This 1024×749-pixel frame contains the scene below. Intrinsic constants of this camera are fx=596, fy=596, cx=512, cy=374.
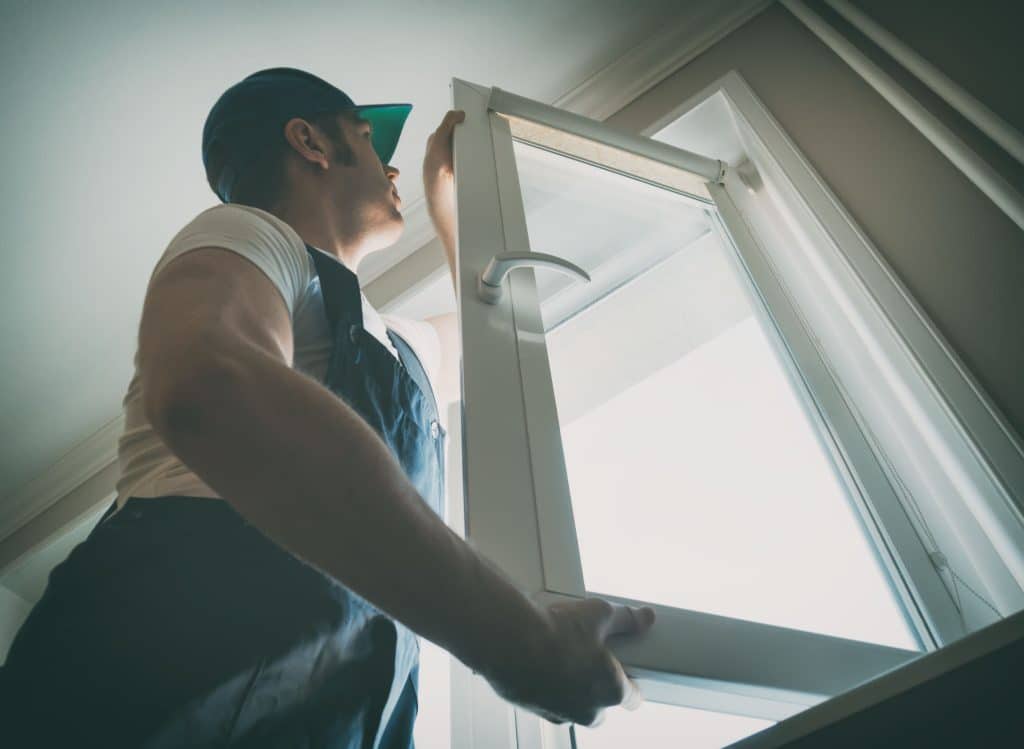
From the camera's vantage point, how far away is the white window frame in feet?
1.90

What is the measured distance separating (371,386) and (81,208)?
150 centimetres

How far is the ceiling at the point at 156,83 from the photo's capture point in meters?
1.46

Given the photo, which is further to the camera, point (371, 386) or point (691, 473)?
point (691, 473)

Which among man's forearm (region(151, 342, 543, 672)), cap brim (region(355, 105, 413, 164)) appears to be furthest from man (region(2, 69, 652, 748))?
cap brim (region(355, 105, 413, 164))

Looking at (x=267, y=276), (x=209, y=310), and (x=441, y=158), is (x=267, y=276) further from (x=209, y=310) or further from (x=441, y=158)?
(x=441, y=158)

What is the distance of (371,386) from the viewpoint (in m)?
0.74

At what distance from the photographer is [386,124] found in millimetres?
1347

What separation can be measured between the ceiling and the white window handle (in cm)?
109

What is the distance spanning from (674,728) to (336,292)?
69 centimetres

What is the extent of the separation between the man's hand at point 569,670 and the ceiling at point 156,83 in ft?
5.16

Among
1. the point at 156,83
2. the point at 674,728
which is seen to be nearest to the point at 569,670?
the point at 674,728

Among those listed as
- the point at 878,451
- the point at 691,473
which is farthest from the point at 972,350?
the point at 691,473

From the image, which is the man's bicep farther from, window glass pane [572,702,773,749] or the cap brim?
the cap brim

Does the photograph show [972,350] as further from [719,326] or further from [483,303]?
[483,303]
